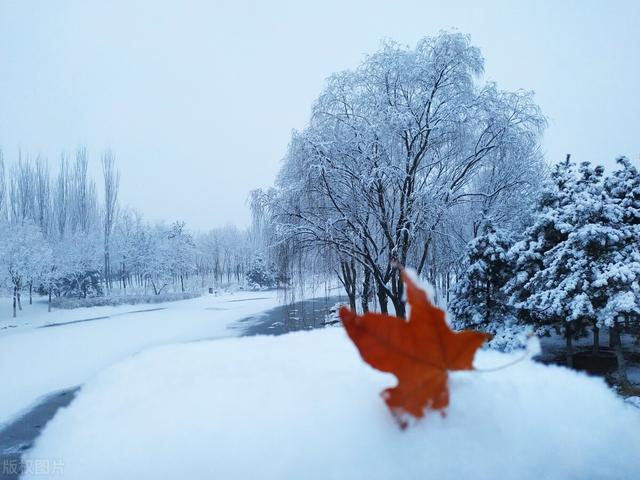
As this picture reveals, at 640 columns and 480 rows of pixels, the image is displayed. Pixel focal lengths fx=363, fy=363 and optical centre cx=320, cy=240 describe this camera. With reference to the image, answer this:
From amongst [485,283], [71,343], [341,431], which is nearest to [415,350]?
[341,431]

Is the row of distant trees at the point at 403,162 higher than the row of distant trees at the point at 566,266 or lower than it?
higher

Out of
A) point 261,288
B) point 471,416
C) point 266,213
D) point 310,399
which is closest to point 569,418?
point 471,416

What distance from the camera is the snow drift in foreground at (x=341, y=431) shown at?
401mm

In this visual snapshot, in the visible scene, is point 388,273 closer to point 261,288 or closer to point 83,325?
point 83,325

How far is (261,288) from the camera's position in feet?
110

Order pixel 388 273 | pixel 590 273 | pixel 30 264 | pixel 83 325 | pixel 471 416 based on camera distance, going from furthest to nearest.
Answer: pixel 30 264 → pixel 83 325 → pixel 388 273 → pixel 590 273 → pixel 471 416

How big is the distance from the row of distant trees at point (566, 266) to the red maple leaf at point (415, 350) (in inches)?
250

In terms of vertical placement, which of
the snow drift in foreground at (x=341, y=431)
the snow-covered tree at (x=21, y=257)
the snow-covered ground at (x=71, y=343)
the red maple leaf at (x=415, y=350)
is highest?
the snow-covered tree at (x=21, y=257)

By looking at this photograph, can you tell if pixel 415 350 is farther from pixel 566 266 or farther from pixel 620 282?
pixel 566 266

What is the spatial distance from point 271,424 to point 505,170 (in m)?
7.80

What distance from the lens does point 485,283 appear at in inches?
291

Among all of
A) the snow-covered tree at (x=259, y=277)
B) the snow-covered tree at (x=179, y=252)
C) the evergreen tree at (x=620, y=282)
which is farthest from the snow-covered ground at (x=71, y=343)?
the snow-covered tree at (x=259, y=277)

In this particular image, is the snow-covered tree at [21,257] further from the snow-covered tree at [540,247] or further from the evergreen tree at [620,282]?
the evergreen tree at [620,282]

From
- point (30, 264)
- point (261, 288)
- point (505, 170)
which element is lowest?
point (261, 288)
